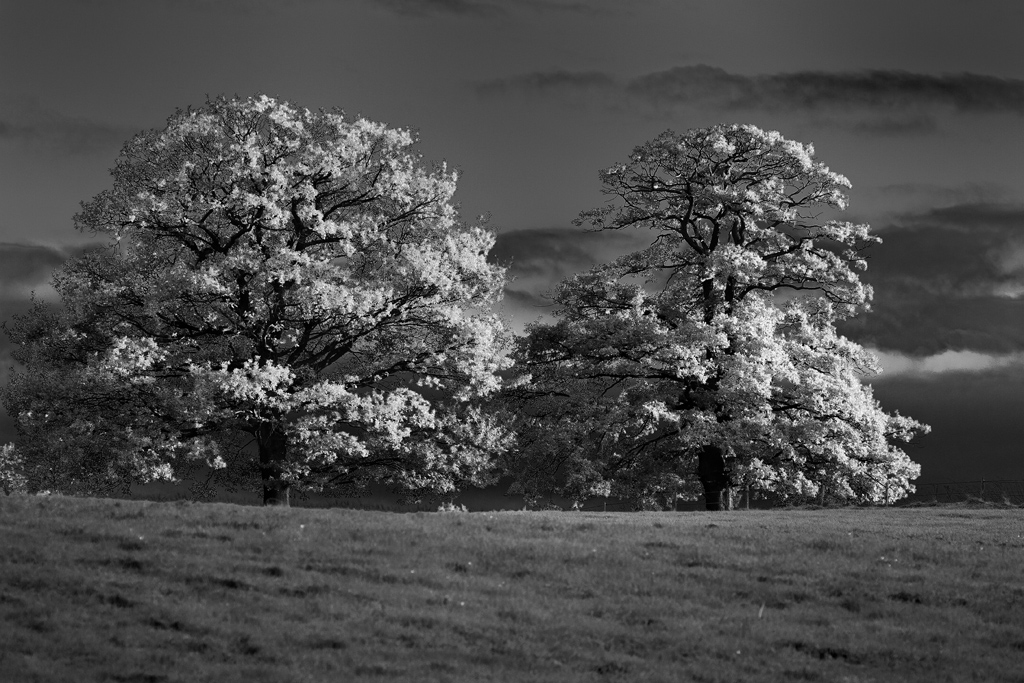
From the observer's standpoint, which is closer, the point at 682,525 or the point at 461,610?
the point at 461,610

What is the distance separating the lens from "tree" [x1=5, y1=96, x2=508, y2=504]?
36562 mm

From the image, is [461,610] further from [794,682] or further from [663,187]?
[663,187]

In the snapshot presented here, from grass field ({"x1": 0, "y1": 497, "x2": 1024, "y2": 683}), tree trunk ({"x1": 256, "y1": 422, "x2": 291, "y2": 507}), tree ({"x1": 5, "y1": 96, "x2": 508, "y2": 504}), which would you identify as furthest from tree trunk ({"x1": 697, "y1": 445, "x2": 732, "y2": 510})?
tree trunk ({"x1": 256, "y1": 422, "x2": 291, "y2": 507})

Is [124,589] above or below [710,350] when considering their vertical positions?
below

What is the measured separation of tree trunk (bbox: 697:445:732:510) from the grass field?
1559cm

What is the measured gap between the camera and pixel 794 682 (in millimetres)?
17688

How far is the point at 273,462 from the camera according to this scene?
38.2m

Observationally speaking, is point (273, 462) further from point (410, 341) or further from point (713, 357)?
point (713, 357)

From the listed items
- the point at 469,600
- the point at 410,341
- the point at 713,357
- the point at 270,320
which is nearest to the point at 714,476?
the point at 713,357

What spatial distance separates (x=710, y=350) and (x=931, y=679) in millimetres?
25600

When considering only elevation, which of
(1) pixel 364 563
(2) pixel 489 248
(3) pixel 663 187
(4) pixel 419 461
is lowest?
(1) pixel 364 563

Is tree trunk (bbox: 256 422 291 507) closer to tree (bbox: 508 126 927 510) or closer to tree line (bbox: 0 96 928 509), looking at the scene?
tree line (bbox: 0 96 928 509)

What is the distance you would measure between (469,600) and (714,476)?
2611 cm

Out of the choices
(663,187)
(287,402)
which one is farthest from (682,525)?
(663,187)
